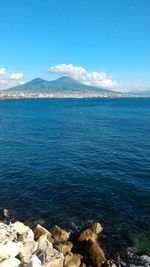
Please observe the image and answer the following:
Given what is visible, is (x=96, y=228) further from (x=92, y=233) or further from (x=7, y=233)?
(x=7, y=233)

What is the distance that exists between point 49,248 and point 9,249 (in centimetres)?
501

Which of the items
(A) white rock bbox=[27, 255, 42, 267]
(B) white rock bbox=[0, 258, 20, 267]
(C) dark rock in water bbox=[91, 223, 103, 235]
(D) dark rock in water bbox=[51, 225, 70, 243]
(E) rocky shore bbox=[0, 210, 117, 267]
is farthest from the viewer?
(C) dark rock in water bbox=[91, 223, 103, 235]

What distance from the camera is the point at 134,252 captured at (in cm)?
3688

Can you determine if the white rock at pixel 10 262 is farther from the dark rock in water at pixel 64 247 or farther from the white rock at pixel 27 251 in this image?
the dark rock in water at pixel 64 247

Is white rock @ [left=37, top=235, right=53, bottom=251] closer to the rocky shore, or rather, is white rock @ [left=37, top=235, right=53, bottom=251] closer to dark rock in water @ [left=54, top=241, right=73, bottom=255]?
the rocky shore

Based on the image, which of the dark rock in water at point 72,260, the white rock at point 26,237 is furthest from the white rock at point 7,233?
the dark rock in water at point 72,260

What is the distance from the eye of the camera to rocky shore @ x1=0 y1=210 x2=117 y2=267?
30.7 m

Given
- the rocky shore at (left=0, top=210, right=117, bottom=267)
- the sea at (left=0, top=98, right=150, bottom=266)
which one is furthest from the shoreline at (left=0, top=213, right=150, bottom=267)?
the sea at (left=0, top=98, right=150, bottom=266)

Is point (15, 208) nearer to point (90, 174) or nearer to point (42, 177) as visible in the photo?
point (42, 177)

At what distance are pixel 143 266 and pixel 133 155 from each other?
43.7 meters

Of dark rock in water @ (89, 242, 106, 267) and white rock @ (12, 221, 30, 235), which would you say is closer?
dark rock in water @ (89, 242, 106, 267)

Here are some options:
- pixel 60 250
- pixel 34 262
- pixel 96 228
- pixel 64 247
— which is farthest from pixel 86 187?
pixel 34 262

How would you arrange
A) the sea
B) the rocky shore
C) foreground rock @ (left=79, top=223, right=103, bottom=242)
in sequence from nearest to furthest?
the rocky shore, foreground rock @ (left=79, top=223, right=103, bottom=242), the sea

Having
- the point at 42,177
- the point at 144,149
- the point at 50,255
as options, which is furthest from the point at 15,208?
the point at 144,149
